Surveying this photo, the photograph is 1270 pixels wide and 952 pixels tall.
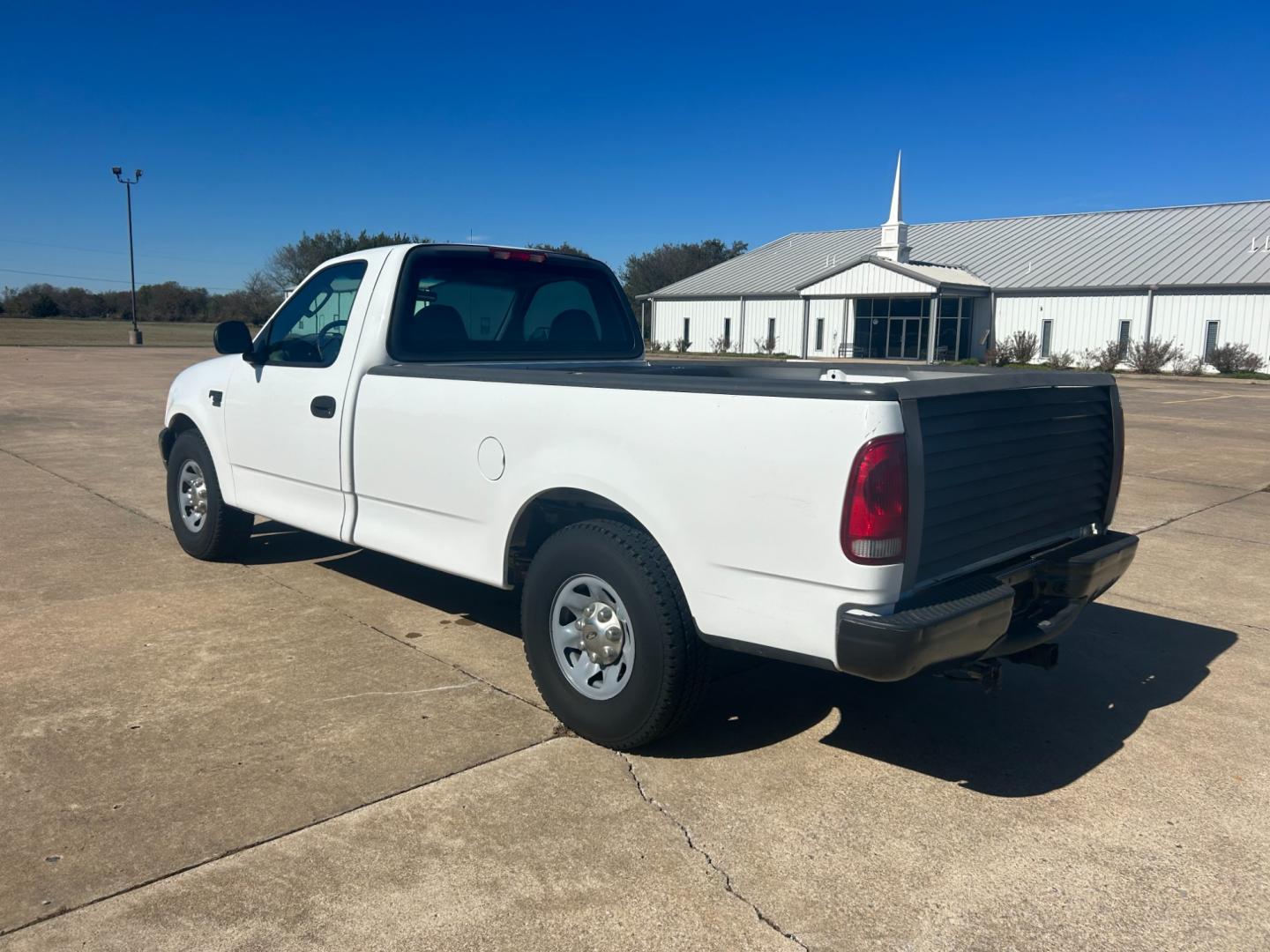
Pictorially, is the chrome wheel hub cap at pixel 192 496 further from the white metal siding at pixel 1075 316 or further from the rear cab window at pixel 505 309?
the white metal siding at pixel 1075 316

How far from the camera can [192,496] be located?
675 centimetres

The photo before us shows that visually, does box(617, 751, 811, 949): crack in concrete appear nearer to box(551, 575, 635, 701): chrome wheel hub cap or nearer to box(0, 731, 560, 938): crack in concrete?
box(551, 575, 635, 701): chrome wheel hub cap

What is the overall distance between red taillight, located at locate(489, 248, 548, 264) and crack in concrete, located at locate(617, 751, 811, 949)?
2.88 meters

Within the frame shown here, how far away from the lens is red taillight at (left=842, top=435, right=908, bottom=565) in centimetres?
311

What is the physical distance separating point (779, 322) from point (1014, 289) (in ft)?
38.4

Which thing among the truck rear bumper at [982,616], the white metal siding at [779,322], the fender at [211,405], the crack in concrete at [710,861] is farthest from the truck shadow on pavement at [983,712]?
the white metal siding at [779,322]

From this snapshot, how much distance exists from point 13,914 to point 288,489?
10.0 feet

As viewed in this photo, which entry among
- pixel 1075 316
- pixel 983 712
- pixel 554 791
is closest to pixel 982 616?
pixel 983 712

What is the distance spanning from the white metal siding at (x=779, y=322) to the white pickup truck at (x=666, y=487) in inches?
1745

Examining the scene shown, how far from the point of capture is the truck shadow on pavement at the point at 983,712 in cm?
398

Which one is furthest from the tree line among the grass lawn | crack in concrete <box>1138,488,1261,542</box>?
crack in concrete <box>1138,488,1261,542</box>

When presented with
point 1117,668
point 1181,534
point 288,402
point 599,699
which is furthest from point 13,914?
point 1181,534

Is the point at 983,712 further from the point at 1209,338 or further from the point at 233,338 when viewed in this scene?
the point at 1209,338

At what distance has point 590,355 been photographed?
6000 millimetres
